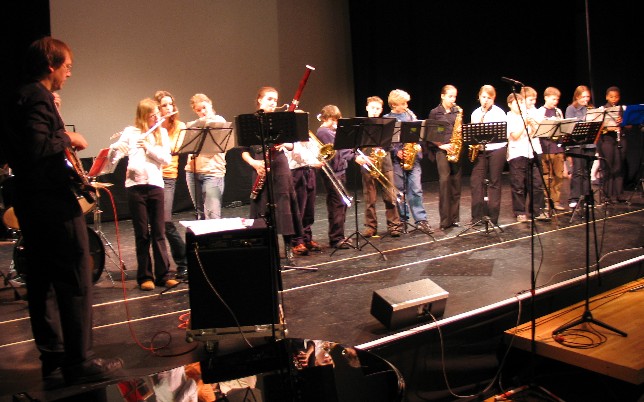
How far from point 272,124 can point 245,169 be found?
642 cm

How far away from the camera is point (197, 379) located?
3.24 metres

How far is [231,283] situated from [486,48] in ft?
39.1

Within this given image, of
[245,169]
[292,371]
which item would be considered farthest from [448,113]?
[292,371]

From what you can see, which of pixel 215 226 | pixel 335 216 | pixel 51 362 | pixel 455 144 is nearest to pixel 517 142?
pixel 455 144

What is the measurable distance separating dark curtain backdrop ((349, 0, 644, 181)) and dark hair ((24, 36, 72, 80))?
1005cm

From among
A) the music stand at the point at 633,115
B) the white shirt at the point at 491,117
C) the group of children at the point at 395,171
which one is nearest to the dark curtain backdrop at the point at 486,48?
the music stand at the point at 633,115

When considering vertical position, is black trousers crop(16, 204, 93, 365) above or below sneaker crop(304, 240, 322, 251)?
above

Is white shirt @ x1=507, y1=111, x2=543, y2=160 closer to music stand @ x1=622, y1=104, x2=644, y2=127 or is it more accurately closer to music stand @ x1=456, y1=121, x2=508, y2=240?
music stand @ x1=456, y1=121, x2=508, y2=240

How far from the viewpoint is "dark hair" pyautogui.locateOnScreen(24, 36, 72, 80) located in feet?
11.7

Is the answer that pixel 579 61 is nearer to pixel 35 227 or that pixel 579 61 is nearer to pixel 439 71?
pixel 439 71

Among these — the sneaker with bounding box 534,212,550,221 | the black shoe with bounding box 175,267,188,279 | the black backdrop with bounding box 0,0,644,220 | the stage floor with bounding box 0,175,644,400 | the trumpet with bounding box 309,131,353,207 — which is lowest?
the stage floor with bounding box 0,175,644,400

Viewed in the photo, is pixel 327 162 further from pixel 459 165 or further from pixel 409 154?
pixel 459 165

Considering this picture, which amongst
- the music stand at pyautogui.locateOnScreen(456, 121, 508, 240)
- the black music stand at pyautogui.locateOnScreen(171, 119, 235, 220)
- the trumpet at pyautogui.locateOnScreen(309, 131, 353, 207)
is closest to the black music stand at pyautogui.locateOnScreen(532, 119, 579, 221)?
the music stand at pyautogui.locateOnScreen(456, 121, 508, 240)

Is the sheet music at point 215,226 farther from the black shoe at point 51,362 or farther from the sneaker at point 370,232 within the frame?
the sneaker at point 370,232
